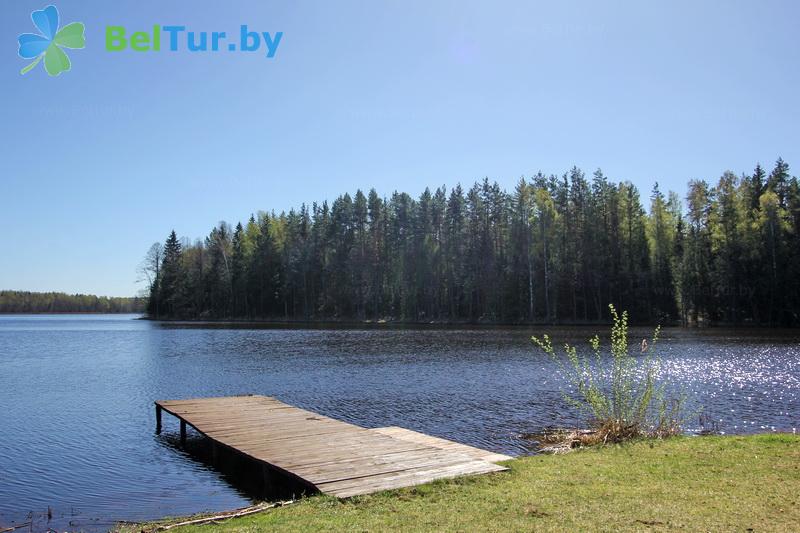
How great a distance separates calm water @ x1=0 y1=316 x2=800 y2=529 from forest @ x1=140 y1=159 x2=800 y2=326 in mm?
20377

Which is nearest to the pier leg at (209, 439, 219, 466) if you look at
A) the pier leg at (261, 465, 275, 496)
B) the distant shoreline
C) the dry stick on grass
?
the pier leg at (261, 465, 275, 496)

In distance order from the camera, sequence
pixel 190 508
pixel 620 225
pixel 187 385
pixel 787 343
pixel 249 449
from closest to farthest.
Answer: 1. pixel 190 508
2. pixel 249 449
3. pixel 187 385
4. pixel 787 343
5. pixel 620 225

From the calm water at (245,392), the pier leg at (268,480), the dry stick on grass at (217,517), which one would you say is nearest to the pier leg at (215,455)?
the calm water at (245,392)

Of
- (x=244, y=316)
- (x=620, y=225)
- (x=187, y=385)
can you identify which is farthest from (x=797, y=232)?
(x=244, y=316)

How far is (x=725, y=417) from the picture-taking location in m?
18.2

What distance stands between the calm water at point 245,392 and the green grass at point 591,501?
4.27 m

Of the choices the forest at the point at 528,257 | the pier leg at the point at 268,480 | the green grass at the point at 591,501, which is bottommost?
the pier leg at the point at 268,480

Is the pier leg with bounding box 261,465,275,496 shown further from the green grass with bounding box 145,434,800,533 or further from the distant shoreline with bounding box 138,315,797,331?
the distant shoreline with bounding box 138,315,797,331

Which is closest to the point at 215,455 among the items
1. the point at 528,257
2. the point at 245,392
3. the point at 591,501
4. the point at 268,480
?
the point at 268,480

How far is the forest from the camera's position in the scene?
209ft

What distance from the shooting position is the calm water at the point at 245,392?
40.1 feet

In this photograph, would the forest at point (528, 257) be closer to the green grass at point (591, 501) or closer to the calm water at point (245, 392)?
the calm water at point (245, 392)

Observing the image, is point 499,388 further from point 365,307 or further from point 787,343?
point 365,307

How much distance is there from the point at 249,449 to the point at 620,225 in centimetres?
6939
